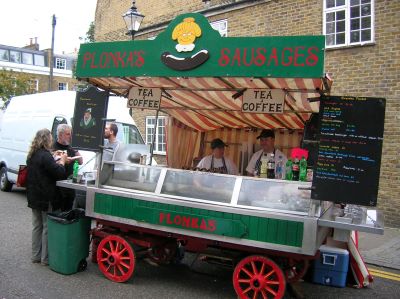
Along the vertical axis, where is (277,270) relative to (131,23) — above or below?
below

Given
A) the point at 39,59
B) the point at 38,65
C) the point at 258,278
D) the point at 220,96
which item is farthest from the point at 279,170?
the point at 39,59

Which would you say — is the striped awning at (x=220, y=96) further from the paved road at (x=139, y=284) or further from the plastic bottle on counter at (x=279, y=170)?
the paved road at (x=139, y=284)

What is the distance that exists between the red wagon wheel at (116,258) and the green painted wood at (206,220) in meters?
0.36

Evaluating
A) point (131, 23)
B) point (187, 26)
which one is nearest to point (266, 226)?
point (187, 26)

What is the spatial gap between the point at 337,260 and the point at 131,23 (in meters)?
8.18

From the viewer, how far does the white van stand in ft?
31.2

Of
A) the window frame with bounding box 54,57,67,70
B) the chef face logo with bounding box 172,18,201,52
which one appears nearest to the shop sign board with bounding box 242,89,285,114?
the chef face logo with bounding box 172,18,201,52

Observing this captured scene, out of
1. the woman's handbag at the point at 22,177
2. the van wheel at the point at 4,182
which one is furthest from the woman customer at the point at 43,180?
the van wheel at the point at 4,182

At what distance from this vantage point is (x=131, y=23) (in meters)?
10.8

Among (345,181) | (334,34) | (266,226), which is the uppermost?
(334,34)

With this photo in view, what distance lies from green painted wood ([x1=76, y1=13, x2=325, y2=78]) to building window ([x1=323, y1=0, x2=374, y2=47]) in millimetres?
6459

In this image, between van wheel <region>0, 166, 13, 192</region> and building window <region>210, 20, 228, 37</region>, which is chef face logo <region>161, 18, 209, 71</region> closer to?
building window <region>210, 20, 228, 37</region>

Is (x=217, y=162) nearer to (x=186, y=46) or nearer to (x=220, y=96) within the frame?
(x=220, y=96)

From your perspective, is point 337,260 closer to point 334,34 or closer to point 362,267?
point 362,267
